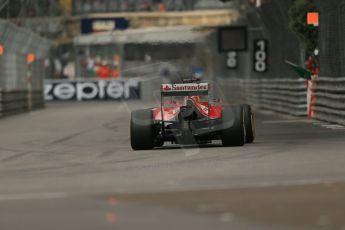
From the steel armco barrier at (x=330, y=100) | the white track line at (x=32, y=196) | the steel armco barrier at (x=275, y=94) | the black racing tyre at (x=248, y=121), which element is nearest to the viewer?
the white track line at (x=32, y=196)

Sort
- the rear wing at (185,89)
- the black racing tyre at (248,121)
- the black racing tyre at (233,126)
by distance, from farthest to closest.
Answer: the black racing tyre at (248,121)
the rear wing at (185,89)
the black racing tyre at (233,126)

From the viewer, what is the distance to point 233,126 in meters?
16.4

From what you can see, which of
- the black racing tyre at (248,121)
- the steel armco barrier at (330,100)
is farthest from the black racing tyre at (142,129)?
the steel armco barrier at (330,100)

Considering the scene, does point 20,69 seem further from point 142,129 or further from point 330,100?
point 142,129

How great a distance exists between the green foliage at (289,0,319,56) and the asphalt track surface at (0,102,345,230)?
Answer: 37.3ft

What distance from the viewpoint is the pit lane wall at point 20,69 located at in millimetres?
37938

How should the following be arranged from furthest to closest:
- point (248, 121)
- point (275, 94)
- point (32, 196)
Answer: point (275, 94) < point (248, 121) < point (32, 196)

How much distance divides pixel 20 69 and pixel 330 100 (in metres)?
21.5

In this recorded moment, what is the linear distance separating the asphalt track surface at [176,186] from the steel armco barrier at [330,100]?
4.36 meters

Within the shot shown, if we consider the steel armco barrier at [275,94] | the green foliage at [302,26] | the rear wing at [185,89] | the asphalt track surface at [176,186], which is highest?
the green foliage at [302,26]

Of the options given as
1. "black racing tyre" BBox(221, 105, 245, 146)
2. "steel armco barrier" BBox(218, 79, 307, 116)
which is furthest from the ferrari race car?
"steel armco barrier" BBox(218, 79, 307, 116)

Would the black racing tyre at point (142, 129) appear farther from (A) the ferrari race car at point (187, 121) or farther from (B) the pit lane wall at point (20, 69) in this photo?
(B) the pit lane wall at point (20, 69)

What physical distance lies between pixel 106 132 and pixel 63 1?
273ft

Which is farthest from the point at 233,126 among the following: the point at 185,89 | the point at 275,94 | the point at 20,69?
the point at 20,69
